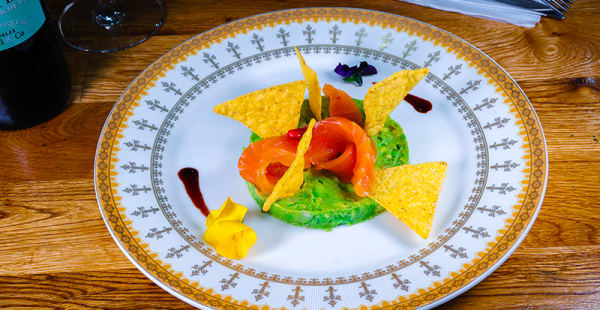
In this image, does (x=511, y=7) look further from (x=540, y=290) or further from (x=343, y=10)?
(x=540, y=290)

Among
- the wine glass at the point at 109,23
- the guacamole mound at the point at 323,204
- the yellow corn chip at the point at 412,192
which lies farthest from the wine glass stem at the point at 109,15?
the yellow corn chip at the point at 412,192

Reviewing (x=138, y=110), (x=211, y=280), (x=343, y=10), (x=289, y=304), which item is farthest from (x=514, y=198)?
(x=138, y=110)

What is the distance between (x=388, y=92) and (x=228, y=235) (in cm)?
78

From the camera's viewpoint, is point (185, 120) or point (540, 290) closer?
point (540, 290)

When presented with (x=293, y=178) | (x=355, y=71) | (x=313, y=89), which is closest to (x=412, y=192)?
(x=293, y=178)

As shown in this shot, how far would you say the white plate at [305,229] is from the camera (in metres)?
1.85

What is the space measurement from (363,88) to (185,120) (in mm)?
802

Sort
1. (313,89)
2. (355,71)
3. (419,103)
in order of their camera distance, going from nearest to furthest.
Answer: (313,89) < (419,103) < (355,71)

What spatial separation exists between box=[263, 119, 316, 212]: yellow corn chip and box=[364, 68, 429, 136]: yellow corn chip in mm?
299

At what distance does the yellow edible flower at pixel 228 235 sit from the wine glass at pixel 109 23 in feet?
3.89

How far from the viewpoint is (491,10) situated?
2904mm

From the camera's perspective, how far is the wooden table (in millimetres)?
1940

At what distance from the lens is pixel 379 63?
8.81 feet

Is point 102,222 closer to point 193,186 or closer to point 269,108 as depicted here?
point 193,186
